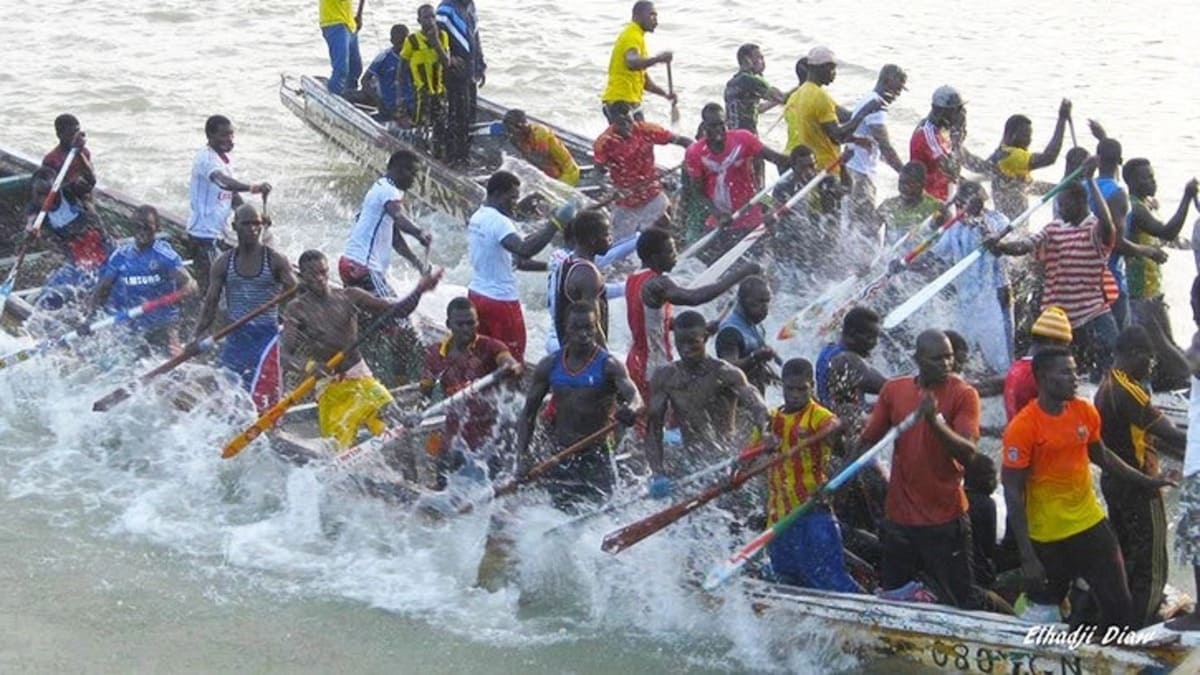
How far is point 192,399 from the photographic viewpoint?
500 inches

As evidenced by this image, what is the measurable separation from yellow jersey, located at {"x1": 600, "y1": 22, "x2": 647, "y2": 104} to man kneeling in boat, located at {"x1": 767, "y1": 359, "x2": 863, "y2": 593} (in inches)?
288

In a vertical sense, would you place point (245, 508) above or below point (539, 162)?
below

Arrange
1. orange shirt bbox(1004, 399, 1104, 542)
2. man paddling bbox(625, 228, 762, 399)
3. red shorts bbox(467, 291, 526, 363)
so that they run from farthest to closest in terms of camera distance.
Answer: red shorts bbox(467, 291, 526, 363)
man paddling bbox(625, 228, 762, 399)
orange shirt bbox(1004, 399, 1104, 542)

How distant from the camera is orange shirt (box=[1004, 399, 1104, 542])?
8328 mm

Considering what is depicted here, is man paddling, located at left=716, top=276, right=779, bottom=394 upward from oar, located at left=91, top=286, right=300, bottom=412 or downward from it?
upward

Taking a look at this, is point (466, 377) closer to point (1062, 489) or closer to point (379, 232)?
point (379, 232)

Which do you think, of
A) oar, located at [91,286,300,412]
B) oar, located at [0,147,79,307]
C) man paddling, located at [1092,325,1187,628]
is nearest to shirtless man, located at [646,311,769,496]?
man paddling, located at [1092,325,1187,628]

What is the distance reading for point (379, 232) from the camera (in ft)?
41.8

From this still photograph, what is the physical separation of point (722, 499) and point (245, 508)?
3514 mm

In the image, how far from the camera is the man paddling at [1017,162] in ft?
44.9

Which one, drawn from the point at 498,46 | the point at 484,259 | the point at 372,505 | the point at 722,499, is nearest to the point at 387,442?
the point at 372,505

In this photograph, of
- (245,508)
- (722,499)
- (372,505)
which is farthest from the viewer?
(245,508)

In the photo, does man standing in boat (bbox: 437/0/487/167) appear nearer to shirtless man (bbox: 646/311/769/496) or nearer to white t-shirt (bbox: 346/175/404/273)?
white t-shirt (bbox: 346/175/404/273)

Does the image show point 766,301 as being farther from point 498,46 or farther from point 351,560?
point 498,46
